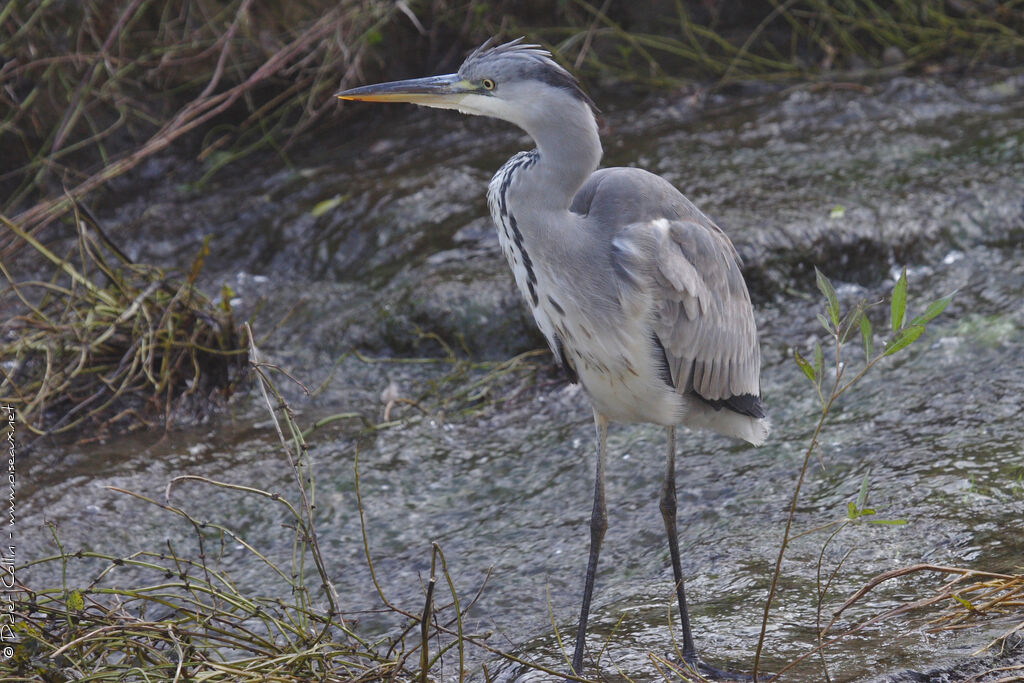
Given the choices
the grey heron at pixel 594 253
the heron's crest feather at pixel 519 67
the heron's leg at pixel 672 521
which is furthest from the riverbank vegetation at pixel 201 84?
the heron's crest feather at pixel 519 67

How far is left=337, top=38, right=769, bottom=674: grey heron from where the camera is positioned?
2994 mm

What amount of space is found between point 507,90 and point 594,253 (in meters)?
0.55

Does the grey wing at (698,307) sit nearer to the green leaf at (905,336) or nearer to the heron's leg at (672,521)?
the heron's leg at (672,521)

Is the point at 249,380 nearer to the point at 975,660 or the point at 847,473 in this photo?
the point at 847,473

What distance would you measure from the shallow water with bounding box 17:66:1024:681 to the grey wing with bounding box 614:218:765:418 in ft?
1.99

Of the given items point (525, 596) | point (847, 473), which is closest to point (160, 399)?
point (525, 596)

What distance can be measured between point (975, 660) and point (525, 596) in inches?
61.7

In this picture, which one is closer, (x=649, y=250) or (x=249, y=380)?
(x=649, y=250)

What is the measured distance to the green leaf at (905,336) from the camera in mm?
2223

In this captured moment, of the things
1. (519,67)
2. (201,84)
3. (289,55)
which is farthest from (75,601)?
(201,84)

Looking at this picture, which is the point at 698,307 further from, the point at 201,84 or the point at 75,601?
the point at 201,84

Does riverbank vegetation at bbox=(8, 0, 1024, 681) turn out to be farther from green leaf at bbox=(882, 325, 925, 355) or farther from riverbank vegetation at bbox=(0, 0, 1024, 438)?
green leaf at bbox=(882, 325, 925, 355)

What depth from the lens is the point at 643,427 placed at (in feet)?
15.1

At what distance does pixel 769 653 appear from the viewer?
9.35ft
